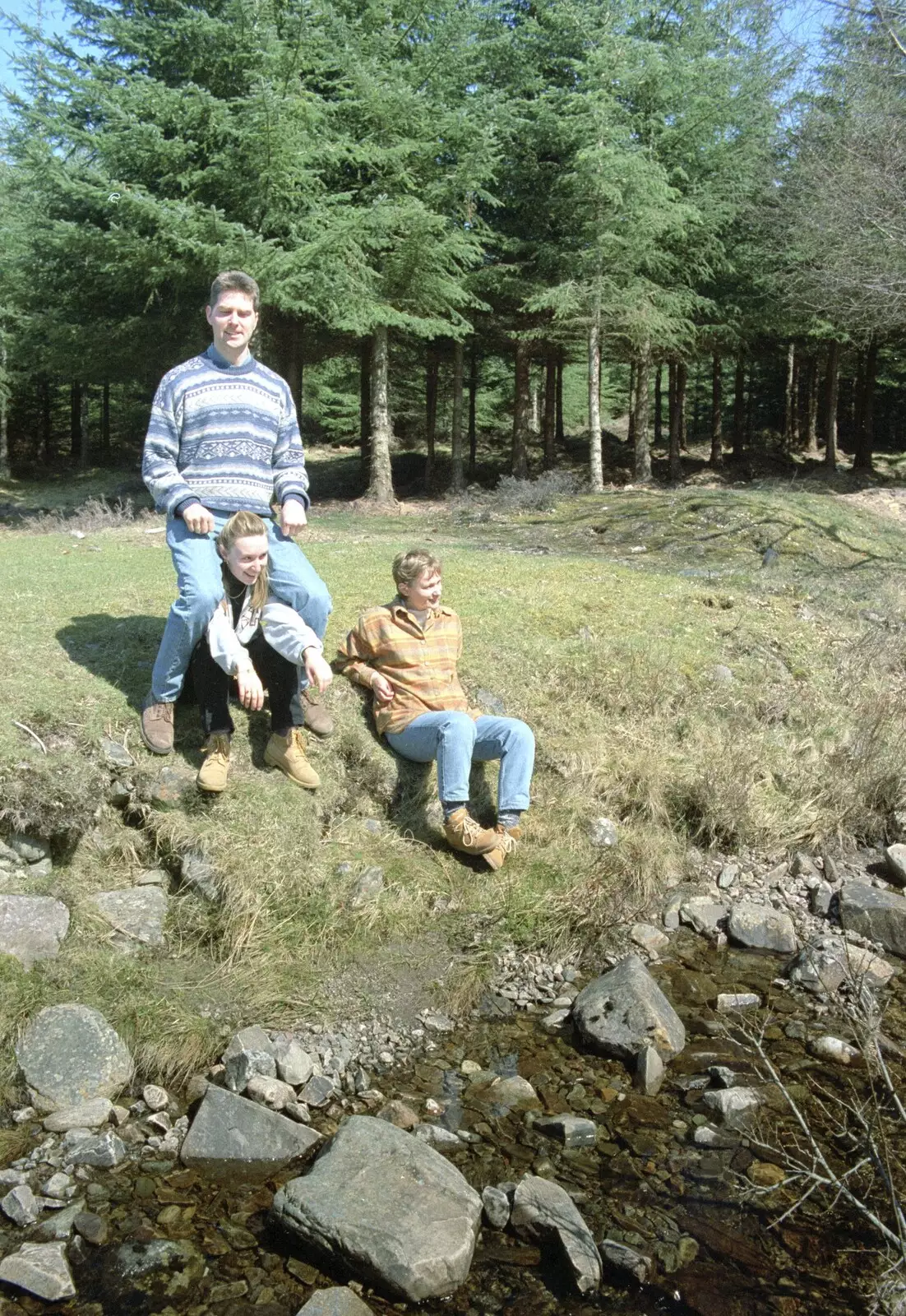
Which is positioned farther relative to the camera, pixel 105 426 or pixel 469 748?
pixel 105 426

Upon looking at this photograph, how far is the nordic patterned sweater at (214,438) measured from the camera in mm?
5785

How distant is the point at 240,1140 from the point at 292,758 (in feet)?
7.59

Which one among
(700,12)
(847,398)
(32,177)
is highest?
(700,12)

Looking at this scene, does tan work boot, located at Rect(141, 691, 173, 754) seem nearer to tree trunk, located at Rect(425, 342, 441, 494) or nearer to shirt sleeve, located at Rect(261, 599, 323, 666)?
shirt sleeve, located at Rect(261, 599, 323, 666)

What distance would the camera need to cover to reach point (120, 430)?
4059 cm

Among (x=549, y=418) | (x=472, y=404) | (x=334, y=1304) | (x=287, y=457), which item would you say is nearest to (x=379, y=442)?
(x=549, y=418)

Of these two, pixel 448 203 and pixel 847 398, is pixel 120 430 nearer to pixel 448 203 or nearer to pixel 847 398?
pixel 448 203

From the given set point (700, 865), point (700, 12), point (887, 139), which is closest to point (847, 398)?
point (700, 12)

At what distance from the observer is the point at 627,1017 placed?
4816 millimetres

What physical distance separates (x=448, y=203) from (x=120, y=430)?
76.2 feet

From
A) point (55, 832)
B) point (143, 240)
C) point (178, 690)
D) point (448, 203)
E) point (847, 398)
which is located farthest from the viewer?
point (847, 398)

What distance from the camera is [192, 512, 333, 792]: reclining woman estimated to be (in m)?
5.57

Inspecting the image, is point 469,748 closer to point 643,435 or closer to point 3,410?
point 643,435

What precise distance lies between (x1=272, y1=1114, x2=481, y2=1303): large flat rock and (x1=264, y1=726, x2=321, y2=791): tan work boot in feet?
7.66
